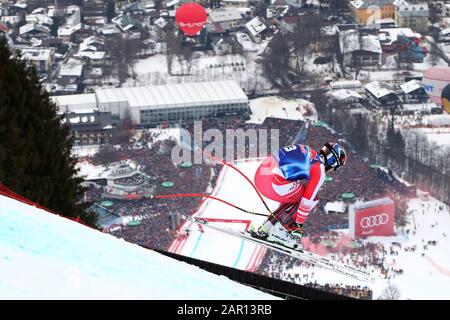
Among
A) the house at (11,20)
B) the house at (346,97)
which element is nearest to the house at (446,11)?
the house at (346,97)

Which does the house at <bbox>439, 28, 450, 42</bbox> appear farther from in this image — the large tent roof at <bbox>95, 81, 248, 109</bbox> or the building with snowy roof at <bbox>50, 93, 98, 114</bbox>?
the building with snowy roof at <bbox>50, 93, 98, 114</bbox>

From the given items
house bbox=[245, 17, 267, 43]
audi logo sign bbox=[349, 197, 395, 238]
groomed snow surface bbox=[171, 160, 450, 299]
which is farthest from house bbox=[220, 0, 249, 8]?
audi logo sign bbox=[349, 197, 395, 238]

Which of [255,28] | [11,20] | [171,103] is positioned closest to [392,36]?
[255,28]

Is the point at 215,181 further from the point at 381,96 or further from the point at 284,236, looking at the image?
the point at 284,236

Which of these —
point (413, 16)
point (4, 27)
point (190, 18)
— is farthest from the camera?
point (413, 16)

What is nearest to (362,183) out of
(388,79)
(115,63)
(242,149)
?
(242,149)

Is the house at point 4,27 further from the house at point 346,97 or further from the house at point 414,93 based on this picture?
the house at point 414,93

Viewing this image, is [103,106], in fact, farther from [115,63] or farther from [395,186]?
[395,186]
